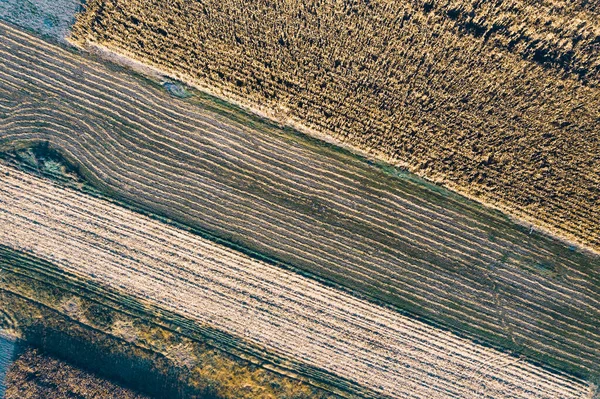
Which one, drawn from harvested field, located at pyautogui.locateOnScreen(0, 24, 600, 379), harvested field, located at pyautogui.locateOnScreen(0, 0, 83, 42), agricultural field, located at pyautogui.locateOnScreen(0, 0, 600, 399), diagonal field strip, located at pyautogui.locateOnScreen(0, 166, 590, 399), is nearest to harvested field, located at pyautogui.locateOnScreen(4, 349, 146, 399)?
agricultural field, located at pyautogui.locateOnScreen(0, 0, 600, 399)

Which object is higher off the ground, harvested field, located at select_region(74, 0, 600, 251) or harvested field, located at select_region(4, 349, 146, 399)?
harvested field, located at select_region(74, 0, 600, 251)

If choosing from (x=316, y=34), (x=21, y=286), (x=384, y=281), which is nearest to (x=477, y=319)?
(x=384, y=281)

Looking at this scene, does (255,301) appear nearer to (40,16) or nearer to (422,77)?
(422,77)

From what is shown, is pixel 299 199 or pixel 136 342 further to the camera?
pixel 136 342

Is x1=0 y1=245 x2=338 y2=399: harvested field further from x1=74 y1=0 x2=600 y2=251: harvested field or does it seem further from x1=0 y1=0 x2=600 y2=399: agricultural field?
x1=74 y1=0 x2=600 y2=251: harvested field

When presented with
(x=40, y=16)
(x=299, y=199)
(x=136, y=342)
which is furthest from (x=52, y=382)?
(x=40, y=16)

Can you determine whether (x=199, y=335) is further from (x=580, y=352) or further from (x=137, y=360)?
(x=580, y=352)

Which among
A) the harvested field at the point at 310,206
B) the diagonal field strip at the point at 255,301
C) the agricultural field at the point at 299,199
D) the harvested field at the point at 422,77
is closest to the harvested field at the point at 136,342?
the agricultural field at the point at 299,199
